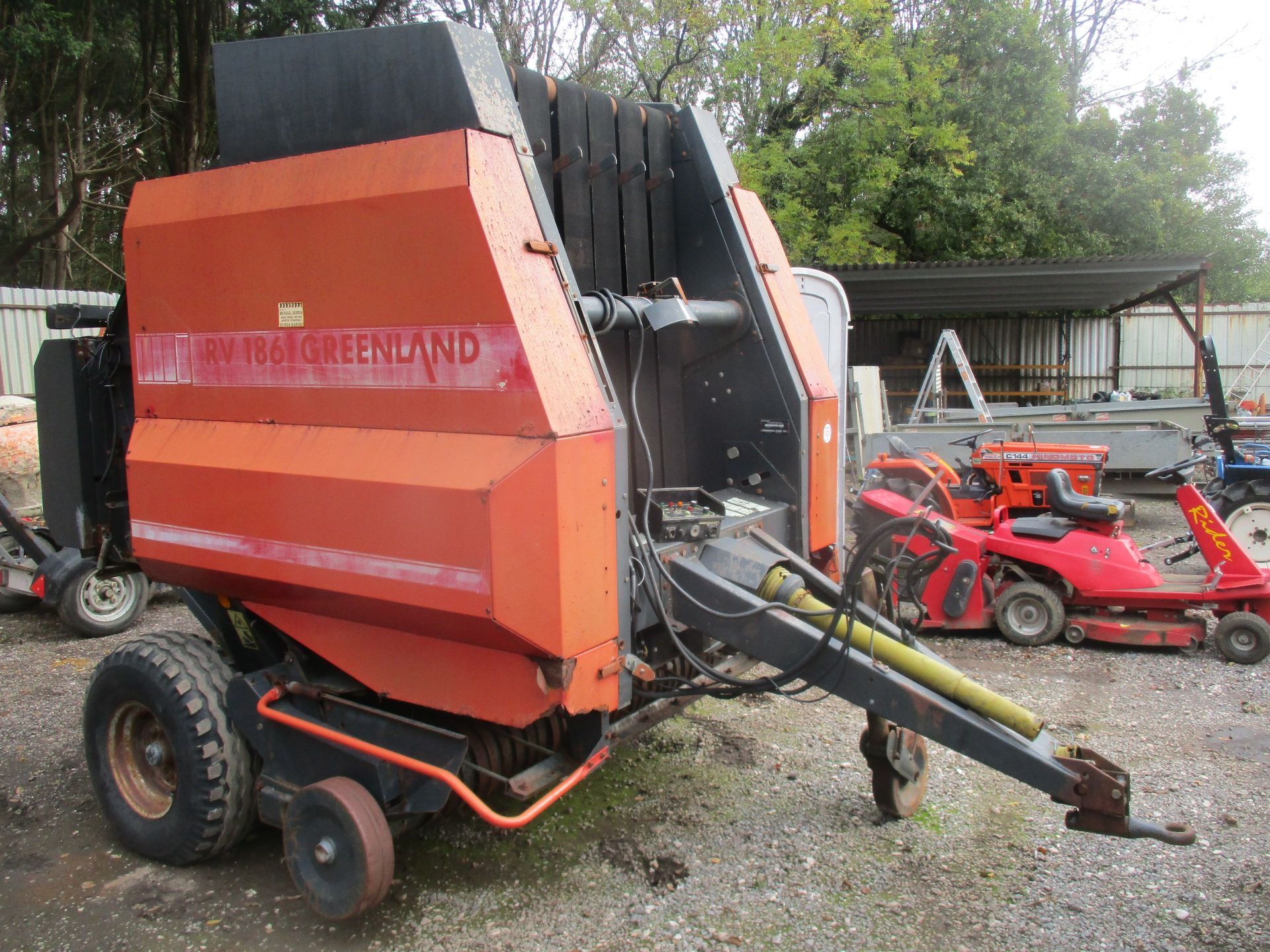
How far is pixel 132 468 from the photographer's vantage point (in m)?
3.27

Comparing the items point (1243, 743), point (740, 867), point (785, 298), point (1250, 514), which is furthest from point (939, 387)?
point (740, 867)

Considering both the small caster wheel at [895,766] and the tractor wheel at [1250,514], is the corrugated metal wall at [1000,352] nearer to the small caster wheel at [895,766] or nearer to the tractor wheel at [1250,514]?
the tractor wheel at [1250,514]

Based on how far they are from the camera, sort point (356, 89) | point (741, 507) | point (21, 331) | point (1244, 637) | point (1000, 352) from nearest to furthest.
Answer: point (356, 89) < point (741, 507) < point (1244, 637) < point (21, 331) < point (1000, 352)

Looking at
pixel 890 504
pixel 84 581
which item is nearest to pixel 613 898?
pixel 890 504

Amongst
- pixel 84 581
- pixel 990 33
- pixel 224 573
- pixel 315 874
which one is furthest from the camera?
pixel 990 33

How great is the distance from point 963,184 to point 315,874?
58.1 ft

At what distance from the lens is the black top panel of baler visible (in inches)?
107

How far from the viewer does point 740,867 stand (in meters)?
3.30

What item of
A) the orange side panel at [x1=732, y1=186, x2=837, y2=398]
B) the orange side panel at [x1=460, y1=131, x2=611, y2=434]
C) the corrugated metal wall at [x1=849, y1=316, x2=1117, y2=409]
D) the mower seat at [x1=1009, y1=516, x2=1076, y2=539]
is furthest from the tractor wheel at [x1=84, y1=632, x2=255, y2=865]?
the corrugated metal wall at [x1=849, y1=316, x2=1117, y2=409]

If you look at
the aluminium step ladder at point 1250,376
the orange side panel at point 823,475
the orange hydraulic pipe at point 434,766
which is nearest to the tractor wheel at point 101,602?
the orange hydraulic pipe at point 434,766

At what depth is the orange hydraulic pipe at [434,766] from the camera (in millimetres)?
2553

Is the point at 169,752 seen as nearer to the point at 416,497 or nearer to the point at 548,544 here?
the point at 416,497

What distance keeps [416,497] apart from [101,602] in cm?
491

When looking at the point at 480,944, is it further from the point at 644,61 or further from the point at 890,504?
the point at 644,61
